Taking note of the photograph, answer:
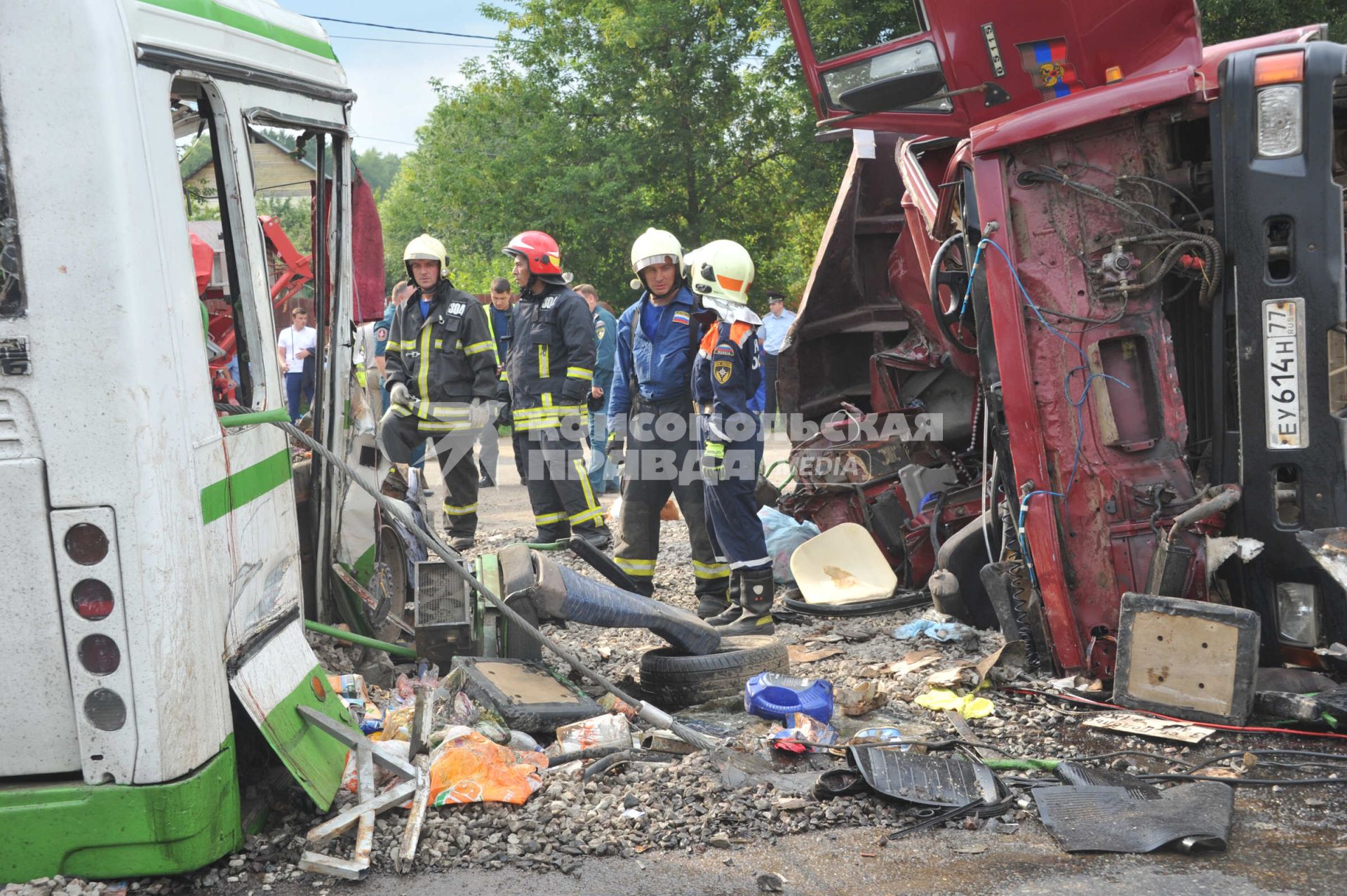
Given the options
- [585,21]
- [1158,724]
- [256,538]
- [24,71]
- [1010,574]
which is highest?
[585,21]

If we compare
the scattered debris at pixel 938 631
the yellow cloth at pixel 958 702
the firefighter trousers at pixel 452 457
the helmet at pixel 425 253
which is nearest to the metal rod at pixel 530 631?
the yellow cloth at pixel 958 702

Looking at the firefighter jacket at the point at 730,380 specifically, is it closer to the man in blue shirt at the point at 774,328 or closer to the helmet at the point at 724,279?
the helmet at the point at 724,279

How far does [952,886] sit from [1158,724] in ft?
4.87

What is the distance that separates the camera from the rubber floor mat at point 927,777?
342 cm

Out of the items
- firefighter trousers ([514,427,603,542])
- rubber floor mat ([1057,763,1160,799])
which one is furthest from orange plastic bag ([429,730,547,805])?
firefighter trousers ([514,427,603,542])

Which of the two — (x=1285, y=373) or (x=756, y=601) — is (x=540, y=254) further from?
(x=1285, y=373)

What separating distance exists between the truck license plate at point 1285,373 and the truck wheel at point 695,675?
6.70 ft

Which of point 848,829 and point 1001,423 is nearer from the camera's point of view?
point 848,829

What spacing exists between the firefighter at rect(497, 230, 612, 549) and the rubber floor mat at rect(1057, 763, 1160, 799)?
4.58 m

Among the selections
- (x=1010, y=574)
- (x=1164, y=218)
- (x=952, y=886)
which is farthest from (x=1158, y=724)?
(x=1164, y=218)

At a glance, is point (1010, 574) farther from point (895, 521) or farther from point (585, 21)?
point (585, 21)

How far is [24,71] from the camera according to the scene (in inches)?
96.5

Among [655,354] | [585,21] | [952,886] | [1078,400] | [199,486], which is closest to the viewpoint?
[199,486]

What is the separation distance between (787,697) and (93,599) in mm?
2380
